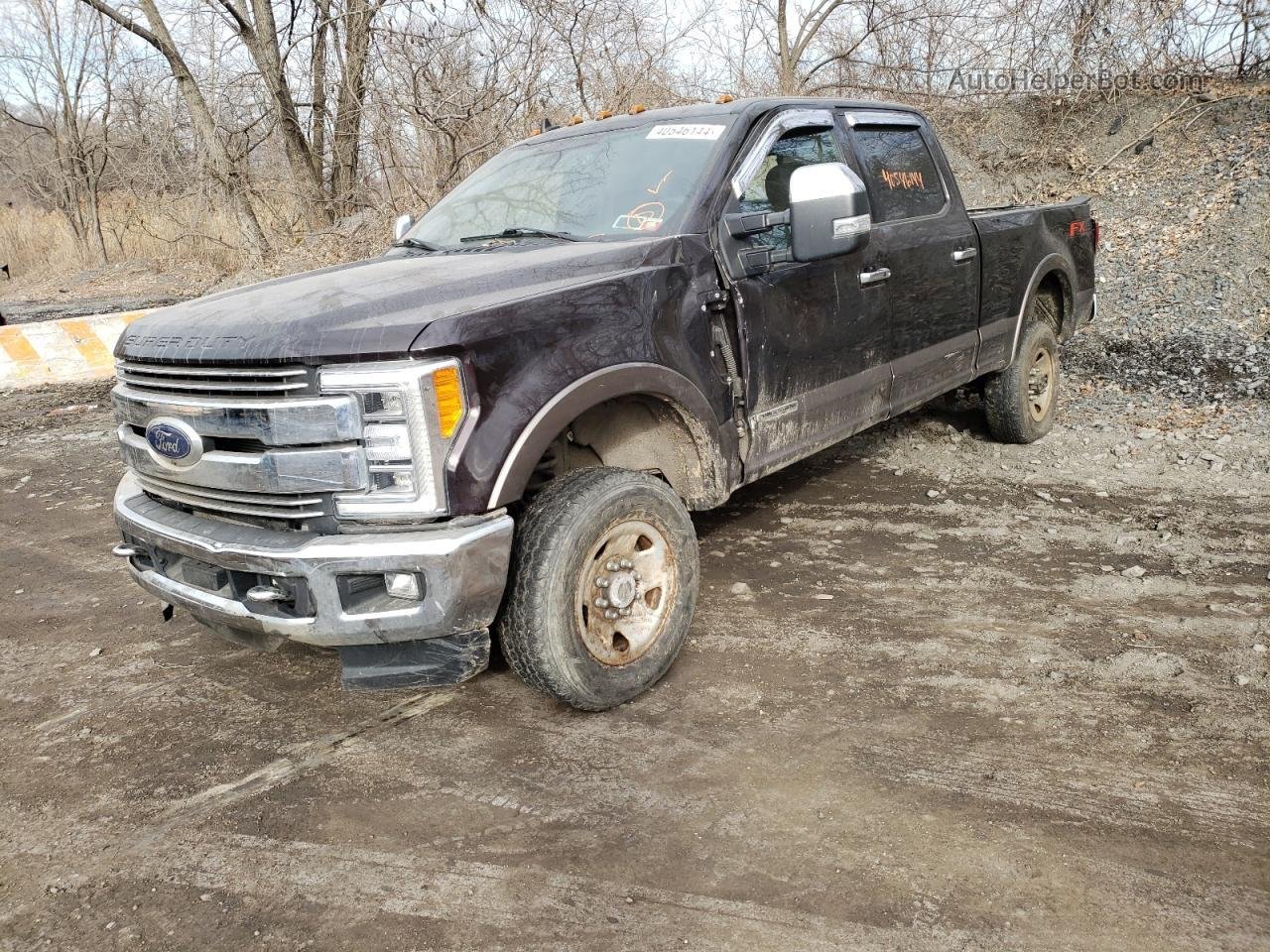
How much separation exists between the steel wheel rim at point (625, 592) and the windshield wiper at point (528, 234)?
1.24 metres

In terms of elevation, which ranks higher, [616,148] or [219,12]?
[219,12]

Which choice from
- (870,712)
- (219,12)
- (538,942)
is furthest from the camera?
(219,12)

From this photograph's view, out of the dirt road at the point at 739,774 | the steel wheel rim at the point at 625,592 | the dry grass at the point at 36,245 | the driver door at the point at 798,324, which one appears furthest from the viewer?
the dry grass at the point at 36,245

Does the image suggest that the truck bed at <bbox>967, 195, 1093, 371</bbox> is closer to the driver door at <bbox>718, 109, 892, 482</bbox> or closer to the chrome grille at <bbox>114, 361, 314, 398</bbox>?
the driver door at <bbox>718, 109, 892, 482</bbox>

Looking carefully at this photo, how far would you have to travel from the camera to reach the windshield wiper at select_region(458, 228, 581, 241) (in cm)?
377

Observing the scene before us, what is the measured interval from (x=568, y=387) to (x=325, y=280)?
1.11 meters

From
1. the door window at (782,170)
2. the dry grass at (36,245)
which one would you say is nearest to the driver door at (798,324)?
the door window at (782,170)

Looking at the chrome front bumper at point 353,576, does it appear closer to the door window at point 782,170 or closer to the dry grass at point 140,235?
the door window at point 782,170

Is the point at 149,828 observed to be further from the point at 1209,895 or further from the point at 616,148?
the point at 616,148

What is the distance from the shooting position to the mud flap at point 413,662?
2910 millimetres

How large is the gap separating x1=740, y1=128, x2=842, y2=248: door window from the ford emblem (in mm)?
2147

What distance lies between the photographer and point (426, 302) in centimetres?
290

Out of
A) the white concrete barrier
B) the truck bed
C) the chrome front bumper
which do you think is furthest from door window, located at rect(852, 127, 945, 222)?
the white concrete barrier

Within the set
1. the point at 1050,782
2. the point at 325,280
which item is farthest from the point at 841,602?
the point at 325,280
